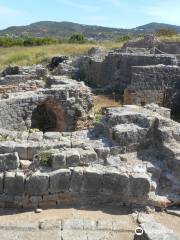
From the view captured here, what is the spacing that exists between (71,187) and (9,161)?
49.8 inches

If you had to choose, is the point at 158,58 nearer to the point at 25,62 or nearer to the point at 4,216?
the point at 25,62

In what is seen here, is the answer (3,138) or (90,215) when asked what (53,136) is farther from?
(90,215)

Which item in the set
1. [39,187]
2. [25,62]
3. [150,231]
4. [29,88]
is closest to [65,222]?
[39,187]

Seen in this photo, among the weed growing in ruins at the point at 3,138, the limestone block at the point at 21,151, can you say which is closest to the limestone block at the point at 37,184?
the limestone block at the point at 21,151

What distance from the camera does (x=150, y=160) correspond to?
9180mm

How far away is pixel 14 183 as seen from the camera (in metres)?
7.98

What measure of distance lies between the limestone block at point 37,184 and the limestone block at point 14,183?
0.34ft

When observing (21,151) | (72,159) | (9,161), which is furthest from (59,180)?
(21,151)

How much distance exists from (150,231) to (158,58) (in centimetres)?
1750

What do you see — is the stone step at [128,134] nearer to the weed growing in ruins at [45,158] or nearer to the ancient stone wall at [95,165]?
the ancient stone wall at [95,165]

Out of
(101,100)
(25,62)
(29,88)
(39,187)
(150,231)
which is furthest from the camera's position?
(25,62)

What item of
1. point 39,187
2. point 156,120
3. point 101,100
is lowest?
point 101,100

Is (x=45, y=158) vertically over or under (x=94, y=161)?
over

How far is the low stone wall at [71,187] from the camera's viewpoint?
7996 mm
